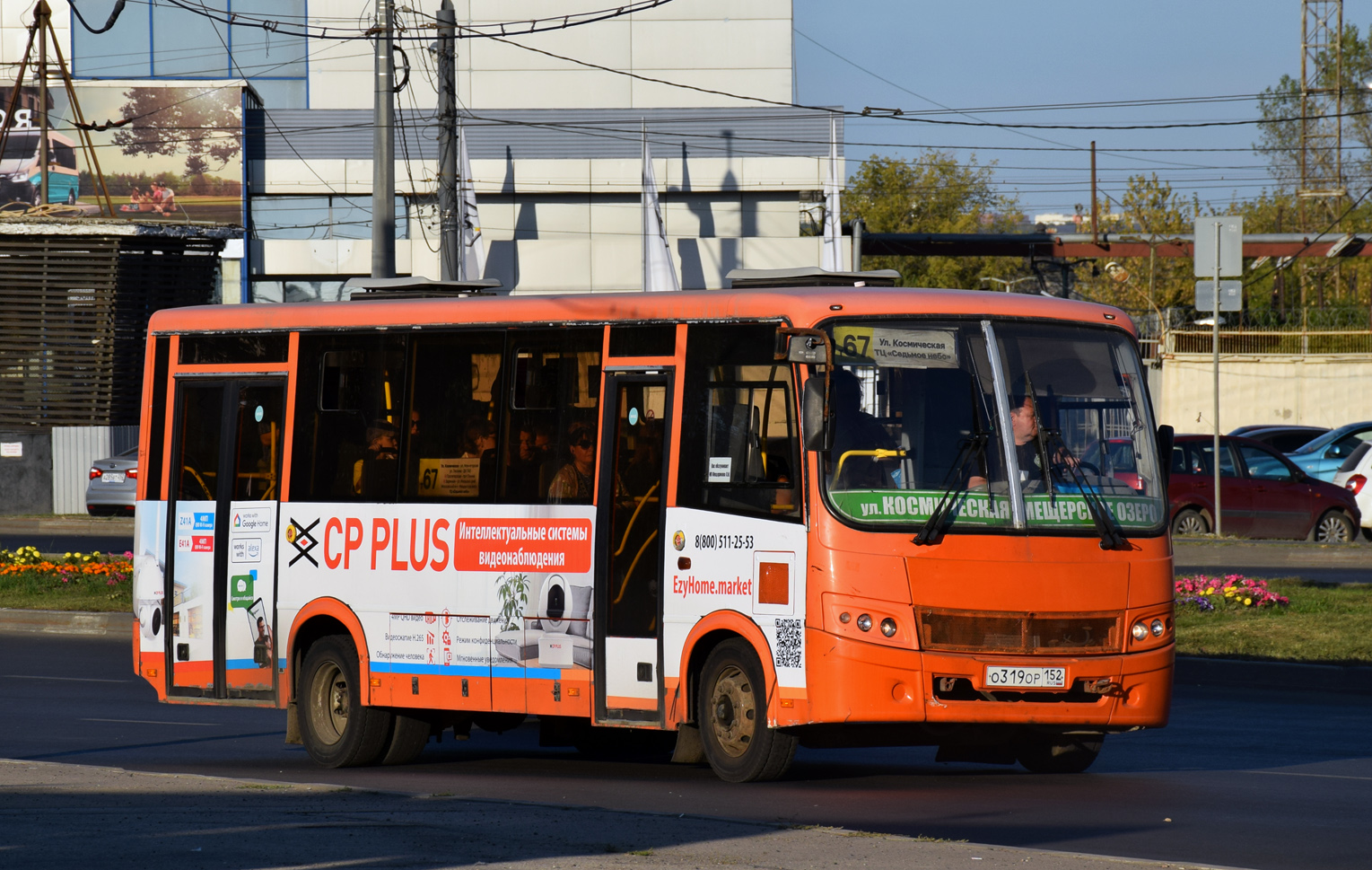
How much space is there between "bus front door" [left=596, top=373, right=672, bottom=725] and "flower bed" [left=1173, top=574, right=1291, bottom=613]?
9.30 m

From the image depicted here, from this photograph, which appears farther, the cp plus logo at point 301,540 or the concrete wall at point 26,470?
the concrete wall at point 26,470

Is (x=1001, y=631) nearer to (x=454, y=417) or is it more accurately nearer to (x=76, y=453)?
(x=454, y=417)

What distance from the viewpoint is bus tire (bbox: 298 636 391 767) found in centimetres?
1116

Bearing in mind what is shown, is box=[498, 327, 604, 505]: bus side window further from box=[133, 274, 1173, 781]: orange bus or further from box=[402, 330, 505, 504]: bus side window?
box=[402, 330, 505, 504]: bus side window

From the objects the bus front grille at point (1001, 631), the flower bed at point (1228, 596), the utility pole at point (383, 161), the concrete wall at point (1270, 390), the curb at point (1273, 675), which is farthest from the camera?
the concrete wall at point (1270, 390)

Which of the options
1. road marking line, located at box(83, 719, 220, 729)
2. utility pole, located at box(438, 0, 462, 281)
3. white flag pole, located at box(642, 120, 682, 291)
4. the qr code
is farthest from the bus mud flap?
white flag pole, located at box(642, 120, 682, 291)

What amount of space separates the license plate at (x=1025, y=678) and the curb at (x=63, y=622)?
42.4ft

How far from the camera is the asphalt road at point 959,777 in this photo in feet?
26.6

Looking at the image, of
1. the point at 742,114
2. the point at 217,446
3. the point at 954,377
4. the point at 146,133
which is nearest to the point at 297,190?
the point at 146,133

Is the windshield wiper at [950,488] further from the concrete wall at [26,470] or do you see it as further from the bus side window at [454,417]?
the concrete wall at [26,470]

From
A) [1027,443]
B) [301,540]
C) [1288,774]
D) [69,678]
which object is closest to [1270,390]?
[69,678]

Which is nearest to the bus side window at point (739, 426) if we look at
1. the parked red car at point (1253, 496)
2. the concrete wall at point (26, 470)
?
the parked red car at point (1253, 496)

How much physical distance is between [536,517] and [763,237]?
3851 cm

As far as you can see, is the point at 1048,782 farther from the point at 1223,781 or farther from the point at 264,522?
the point at 264,522
